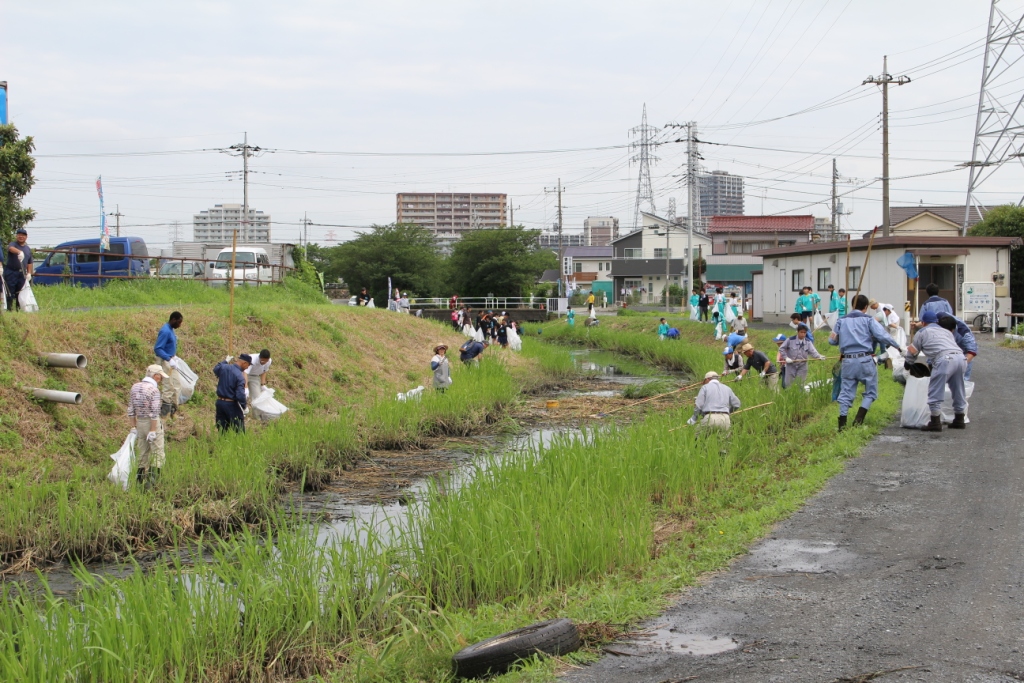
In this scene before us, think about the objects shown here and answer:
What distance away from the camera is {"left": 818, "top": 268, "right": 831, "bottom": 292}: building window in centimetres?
2908

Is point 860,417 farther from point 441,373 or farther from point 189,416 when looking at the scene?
point 189,416

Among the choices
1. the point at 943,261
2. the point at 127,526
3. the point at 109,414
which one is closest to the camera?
the point at 127,526

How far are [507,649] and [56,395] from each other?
894 centimetres

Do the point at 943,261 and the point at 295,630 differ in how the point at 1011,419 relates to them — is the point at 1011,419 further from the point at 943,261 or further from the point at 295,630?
the point at 943,261

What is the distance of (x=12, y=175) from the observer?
59.5 ft

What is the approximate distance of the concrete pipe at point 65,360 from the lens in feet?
40.5

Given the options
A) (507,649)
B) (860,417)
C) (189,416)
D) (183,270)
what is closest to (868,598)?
(507,649)

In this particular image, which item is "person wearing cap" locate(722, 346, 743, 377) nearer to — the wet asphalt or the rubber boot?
the rubber boot

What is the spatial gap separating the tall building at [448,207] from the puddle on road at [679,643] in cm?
14782

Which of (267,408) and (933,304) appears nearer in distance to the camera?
(933,304)

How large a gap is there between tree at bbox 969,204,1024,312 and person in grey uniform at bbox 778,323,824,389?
16.8 metres

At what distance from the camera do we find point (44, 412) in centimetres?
1157

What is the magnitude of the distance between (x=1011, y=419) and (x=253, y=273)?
25.6 meters

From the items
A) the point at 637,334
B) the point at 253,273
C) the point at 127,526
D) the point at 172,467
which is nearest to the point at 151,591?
the point at 127,526
